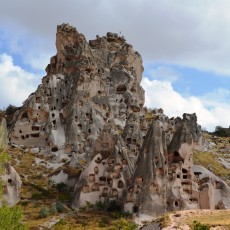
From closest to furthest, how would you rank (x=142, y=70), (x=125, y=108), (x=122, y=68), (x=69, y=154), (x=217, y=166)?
(x=69, y=154) → (x=217, y=166) → (x=125, y=108) → (x=122, y=68) → (x=142, y=70)

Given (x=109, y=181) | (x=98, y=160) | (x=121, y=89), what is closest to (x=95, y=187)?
(x=109, y=181)

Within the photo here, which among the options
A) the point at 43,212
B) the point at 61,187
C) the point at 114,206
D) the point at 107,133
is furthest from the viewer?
the point at 61,187

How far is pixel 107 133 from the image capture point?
183ft

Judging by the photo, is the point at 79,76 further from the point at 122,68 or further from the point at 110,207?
the point at 110,207

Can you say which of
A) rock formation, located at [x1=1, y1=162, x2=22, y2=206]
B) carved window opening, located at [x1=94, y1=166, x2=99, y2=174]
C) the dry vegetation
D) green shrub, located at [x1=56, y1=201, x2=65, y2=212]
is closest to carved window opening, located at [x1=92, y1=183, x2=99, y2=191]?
carved window opening, located at [x1=94, y1=166, x2=99, y2=174]

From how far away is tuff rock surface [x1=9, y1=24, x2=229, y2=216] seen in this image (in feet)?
158

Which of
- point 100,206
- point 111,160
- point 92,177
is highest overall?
point 111,160

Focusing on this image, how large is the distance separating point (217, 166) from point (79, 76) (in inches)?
1110

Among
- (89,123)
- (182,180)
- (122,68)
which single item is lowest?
(182,180)

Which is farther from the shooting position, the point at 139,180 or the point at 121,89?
the point at 121,89

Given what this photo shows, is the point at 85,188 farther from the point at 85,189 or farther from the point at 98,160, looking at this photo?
the point at 98,160

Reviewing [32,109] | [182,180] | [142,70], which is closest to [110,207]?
[182,180]

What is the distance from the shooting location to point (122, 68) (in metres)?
94.0

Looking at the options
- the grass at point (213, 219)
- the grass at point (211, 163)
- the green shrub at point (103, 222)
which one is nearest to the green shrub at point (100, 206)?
the green shrub at point (103, 222)
